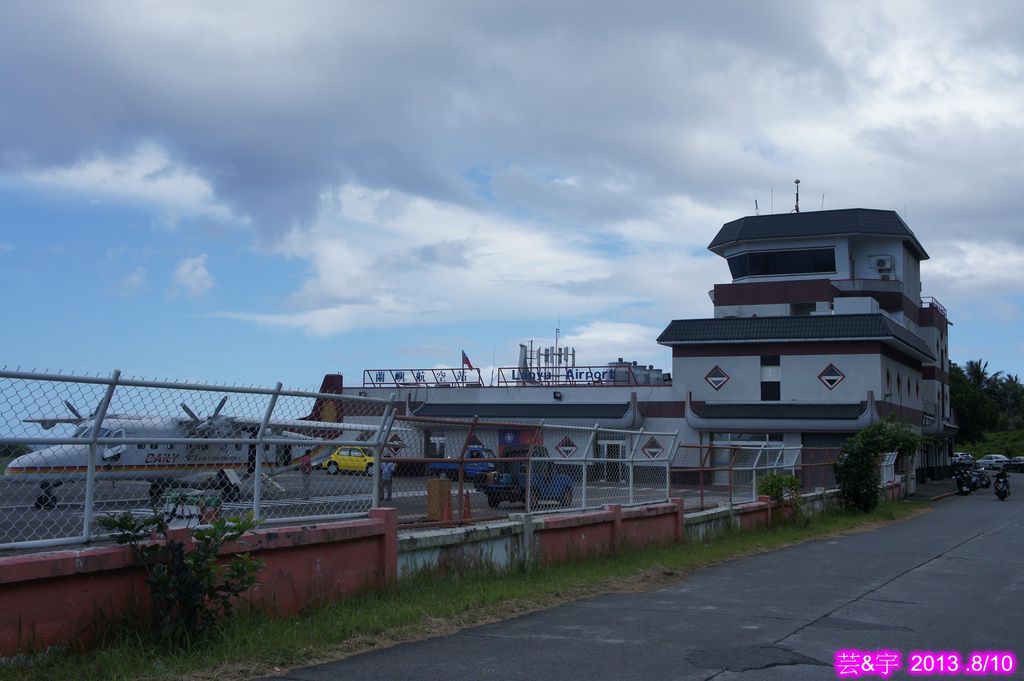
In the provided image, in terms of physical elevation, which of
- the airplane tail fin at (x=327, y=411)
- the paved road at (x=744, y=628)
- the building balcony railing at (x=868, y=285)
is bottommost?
the paved road at (x=744, y=628)

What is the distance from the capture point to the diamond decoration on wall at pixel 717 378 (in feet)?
148

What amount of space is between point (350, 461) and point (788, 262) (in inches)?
1671

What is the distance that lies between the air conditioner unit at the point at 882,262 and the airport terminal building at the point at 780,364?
5cm

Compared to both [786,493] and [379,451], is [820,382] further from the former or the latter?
[379,451]

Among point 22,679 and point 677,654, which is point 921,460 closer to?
point 677,654

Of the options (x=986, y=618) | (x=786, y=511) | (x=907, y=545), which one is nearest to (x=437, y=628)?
(x=986, y=618)

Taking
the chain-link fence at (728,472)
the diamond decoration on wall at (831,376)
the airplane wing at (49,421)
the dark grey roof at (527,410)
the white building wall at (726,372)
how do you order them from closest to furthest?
the airplane wing at (49,421), the chain-link fence at (728,472), the diamond decoration on wall at (831,376), the white building wall at (726,372), the dark grey roof at (527,410)

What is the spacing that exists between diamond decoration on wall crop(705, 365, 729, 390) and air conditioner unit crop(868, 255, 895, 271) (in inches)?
449

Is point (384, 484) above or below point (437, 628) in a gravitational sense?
above

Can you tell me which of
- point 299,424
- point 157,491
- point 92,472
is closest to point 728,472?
point 299,424

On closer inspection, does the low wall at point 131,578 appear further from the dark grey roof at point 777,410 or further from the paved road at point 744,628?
the dark grey roof at point 777,410

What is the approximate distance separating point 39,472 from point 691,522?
13.5 meters

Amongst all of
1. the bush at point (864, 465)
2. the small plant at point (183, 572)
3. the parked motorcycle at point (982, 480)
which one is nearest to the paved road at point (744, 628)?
the small plant at point (183, 572)

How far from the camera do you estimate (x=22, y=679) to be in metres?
6.73
